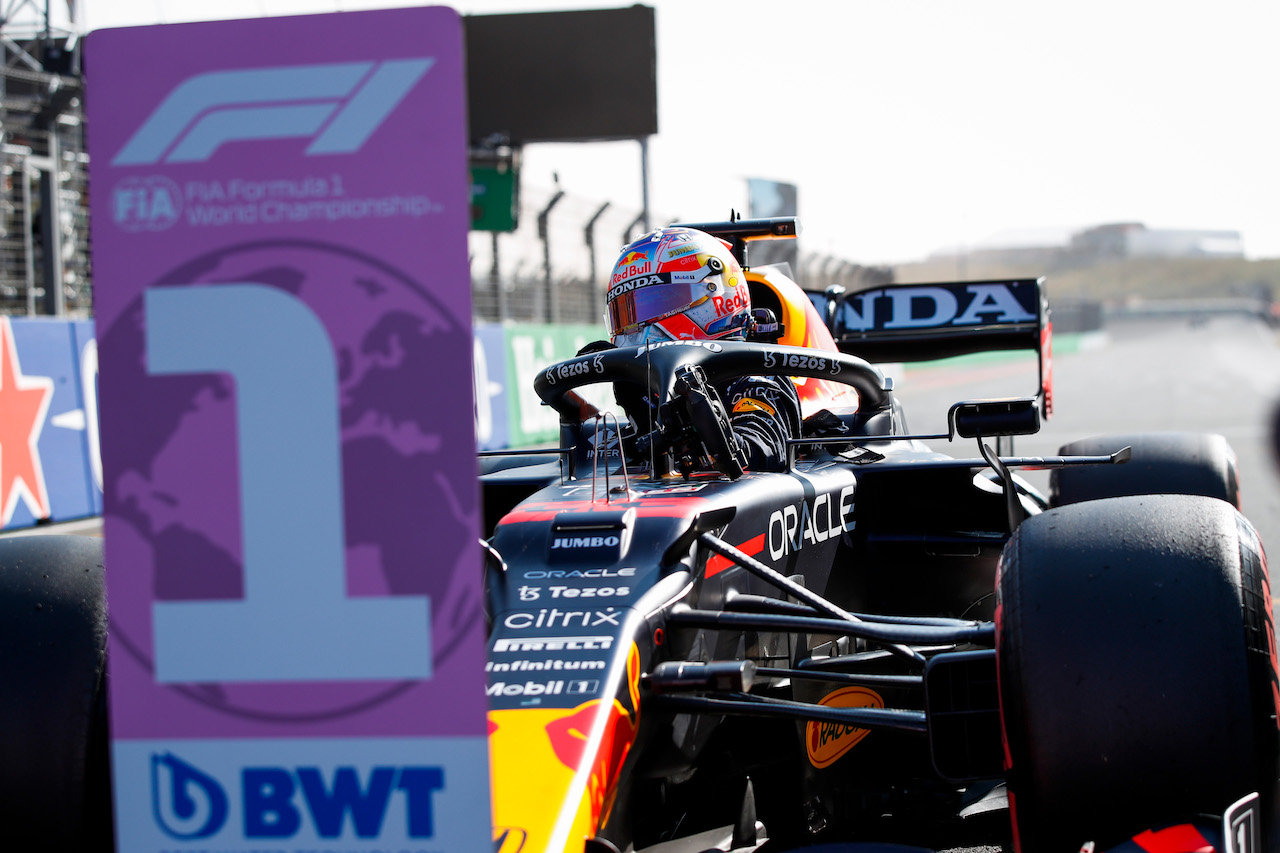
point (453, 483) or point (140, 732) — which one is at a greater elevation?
point (453, 483)

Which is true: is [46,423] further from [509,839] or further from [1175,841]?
[1175,841]

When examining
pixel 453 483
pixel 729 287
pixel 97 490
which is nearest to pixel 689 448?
pixel 729 287

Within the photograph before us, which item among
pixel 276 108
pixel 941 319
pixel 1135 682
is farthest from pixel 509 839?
pixel 941 319

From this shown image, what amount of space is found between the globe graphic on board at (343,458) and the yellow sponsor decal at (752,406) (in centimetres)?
224

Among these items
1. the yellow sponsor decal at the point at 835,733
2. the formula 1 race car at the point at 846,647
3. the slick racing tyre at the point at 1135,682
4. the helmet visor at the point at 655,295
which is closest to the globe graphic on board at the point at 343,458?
the formula 1 race car at the point at 846,647

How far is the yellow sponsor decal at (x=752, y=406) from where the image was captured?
12.6 feet

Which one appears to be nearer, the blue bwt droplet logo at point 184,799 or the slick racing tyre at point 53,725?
the blue bwt droplet logo at point 184,799

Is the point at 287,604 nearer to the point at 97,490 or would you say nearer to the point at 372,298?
the point at 372,298

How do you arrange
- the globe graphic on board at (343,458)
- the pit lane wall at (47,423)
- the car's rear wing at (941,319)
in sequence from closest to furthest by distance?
the globe graphic on board at (343,458)
the car's rear wing at (941,319)
the pit lane wall at (47,423)

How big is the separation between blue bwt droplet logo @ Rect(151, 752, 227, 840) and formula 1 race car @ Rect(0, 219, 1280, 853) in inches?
22.8

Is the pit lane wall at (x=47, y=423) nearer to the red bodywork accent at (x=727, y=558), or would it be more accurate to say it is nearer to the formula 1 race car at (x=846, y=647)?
the formula 1 race car at (x=846, y=647)

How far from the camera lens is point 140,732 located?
1729 millimetres

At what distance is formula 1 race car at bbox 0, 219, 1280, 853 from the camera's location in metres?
2.25

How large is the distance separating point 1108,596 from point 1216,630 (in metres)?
0.19
